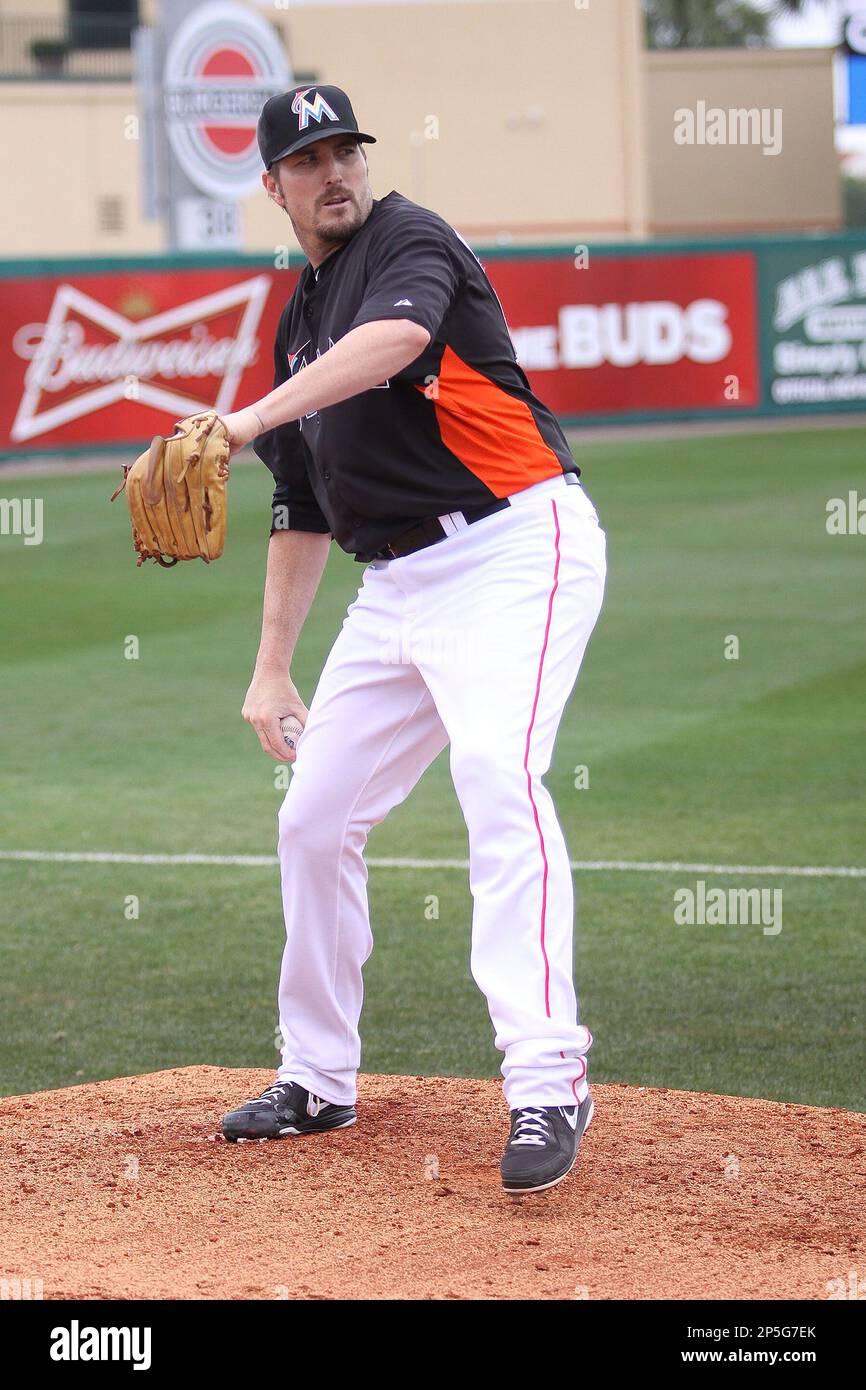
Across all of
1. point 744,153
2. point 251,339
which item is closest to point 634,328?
point 251,339

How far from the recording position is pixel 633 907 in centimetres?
672

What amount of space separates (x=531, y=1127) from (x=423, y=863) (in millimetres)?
3688

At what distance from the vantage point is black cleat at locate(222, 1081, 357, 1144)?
4.21 metres

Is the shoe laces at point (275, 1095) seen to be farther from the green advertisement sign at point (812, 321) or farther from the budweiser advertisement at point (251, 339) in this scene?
the green advertisement sign at point (812, 321)

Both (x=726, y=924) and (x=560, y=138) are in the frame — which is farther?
(x=560, y=138)

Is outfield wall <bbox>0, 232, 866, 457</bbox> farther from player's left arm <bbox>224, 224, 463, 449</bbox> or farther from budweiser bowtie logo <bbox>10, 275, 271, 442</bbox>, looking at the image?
player's left arm <bbox>224, 224, 463, 449</bbox>

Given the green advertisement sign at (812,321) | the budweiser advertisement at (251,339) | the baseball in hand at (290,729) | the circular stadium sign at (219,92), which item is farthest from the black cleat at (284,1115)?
the green advertisement sign at (812,321)

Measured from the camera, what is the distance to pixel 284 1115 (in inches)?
167

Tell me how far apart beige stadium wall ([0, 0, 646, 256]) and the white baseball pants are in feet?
115

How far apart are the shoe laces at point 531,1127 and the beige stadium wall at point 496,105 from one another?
3570 centimetres

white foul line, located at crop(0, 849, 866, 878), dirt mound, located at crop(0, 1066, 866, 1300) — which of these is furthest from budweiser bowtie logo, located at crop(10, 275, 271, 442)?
dirt mound, located at crop(0, 1066, 866, 1300)

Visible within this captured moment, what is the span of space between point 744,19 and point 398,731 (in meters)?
59.9
